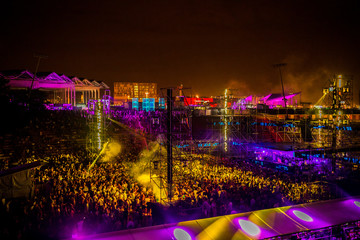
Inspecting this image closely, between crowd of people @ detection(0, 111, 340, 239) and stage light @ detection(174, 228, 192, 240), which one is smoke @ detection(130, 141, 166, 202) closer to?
crowd of people @ detection(0, 111, 340, 239)

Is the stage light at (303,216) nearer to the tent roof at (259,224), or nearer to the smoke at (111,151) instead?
the tent roof at (259,224)

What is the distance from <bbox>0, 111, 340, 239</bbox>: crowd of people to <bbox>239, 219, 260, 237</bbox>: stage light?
7.24 ft

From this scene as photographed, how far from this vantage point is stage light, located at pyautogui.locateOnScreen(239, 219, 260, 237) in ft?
12.4

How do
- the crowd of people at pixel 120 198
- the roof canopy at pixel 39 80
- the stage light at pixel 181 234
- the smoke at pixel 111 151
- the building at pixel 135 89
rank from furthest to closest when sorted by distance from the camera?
the building at pixel 135 89 < the roof canopy at pixel 39 80 < the smoke at pixel 111 151 < the crowd of people at pixel 120 198 < the stage light at pixel 181 234

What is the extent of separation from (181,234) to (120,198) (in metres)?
2.92

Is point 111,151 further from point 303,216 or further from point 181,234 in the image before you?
point 303,216

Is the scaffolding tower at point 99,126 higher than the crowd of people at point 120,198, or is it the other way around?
the scaffolding tower at point 99,126

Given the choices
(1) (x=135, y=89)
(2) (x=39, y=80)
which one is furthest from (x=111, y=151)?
(1) (x=135, y=89)

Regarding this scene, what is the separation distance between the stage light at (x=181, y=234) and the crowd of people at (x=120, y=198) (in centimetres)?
191

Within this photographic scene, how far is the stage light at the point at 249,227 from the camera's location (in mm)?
3780

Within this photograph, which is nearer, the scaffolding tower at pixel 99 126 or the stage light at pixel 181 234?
the stage light at pixel 181 234

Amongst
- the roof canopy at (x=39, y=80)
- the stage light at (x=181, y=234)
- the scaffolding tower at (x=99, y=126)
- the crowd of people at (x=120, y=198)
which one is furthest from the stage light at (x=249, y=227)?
the roof canopy at (x=39, y=80)

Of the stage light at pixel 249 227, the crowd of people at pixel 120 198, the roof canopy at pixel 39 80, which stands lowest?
the crowd of people at pixel 120 198

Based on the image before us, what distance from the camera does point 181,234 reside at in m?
3.68
